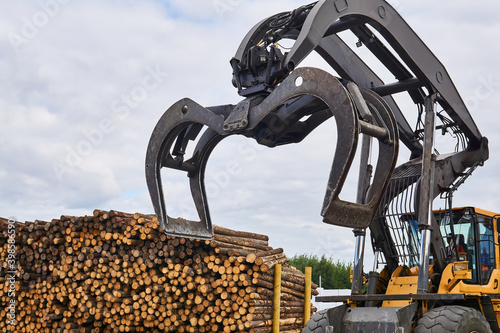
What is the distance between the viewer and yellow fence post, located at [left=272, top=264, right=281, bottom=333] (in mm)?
8564

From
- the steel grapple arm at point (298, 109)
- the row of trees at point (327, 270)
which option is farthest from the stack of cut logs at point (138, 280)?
the row of trees at point (327, 270)

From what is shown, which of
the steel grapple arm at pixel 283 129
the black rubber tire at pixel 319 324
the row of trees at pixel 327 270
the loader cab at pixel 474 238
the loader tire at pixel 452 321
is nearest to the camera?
the steel grapple arm at pixel 283 129

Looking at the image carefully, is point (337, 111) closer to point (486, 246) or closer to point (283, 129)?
point (283, 129)

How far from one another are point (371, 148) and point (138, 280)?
4.29 metres

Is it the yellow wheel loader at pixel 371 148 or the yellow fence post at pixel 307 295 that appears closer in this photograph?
the yellow wheel loader at pixel 371 148

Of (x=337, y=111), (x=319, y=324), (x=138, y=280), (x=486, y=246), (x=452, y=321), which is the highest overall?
(x=337, y=111)

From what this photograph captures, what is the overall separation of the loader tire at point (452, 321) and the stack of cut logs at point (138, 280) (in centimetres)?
297

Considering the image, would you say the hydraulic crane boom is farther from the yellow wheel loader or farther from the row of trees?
the row of trees

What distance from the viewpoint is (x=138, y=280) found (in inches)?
348

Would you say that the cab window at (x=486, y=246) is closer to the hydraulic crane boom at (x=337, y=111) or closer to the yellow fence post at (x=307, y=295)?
the hydraulic crane boom at (x=337, y=111)

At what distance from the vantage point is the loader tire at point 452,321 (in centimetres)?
559

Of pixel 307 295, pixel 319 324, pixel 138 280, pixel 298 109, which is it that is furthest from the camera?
pixel 307 295

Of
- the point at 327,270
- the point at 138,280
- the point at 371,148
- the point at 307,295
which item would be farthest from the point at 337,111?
the point at 327,270

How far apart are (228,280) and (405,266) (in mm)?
2594
